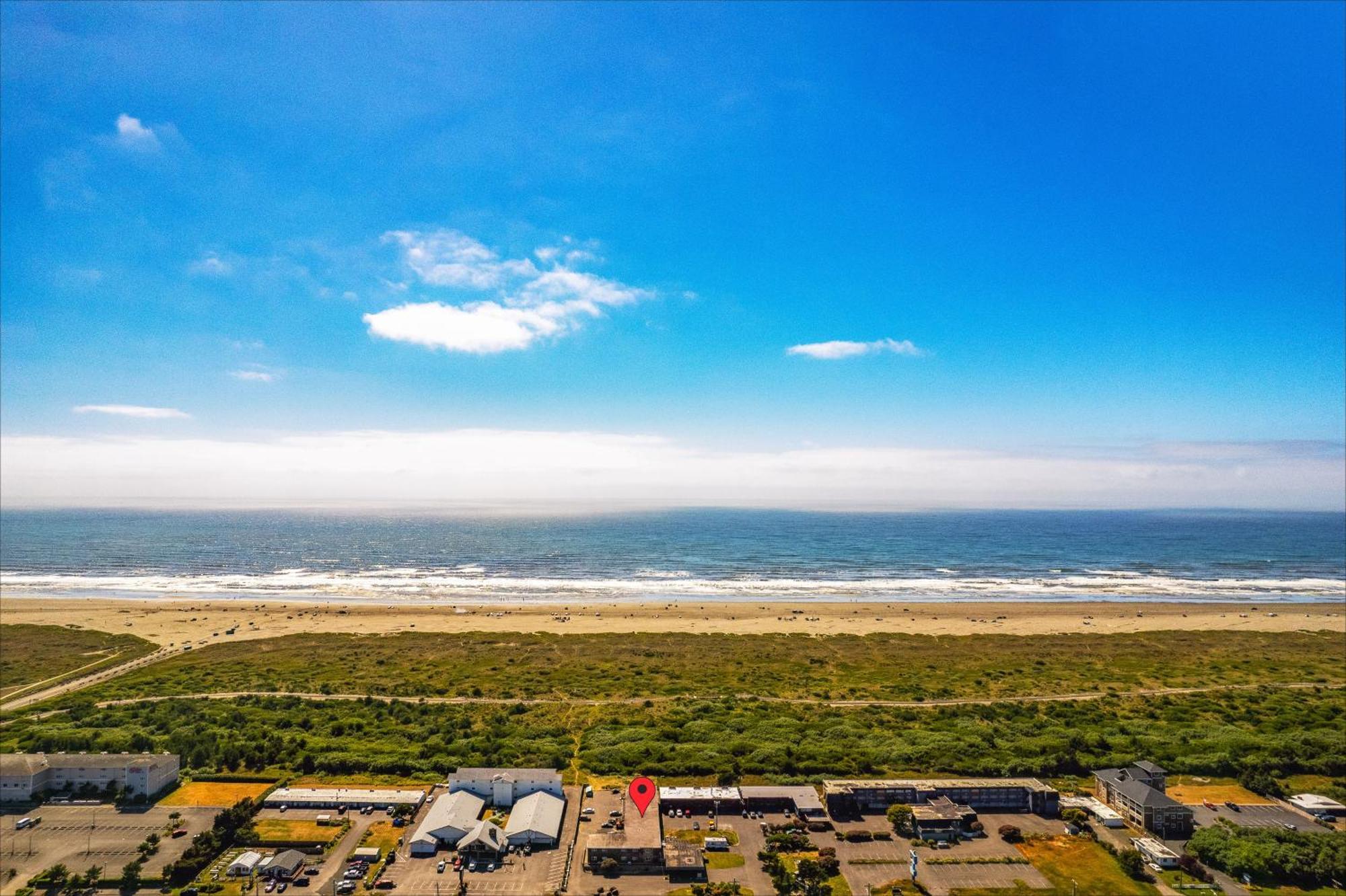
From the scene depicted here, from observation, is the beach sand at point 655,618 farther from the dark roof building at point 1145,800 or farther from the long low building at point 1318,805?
the long low building at point 1318,805

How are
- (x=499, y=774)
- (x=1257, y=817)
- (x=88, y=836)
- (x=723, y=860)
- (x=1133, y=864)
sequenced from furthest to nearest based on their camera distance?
(x=499, y=774) < (x=1257, y=817) < (x=88, y=836) < (x=723, y=860) < (x=1133, y=864)

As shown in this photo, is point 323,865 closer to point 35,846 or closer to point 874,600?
point 35,846

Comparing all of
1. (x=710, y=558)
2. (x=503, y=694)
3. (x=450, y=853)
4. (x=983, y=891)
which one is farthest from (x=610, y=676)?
(x=710, y=558)

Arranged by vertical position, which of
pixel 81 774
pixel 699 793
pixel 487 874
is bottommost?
pixel 487 874

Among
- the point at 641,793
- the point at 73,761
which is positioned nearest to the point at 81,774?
the point at 73,761

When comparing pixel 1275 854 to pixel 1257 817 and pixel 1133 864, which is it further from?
pixel 1133 864

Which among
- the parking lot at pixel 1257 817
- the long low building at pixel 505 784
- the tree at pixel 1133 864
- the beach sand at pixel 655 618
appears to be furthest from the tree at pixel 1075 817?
the beach sand at pixel 655 618
